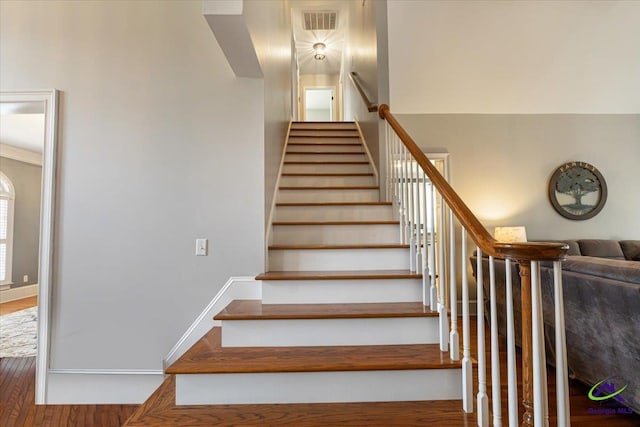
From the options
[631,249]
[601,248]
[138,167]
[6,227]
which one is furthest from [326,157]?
[6,227]

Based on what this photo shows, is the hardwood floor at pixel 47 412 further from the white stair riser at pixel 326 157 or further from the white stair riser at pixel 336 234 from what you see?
the white stair riser at pixel 326 157

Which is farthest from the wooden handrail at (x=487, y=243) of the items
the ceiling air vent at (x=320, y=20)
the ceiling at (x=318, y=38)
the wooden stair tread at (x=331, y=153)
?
the ceiling air vent at (x=320, y=20)

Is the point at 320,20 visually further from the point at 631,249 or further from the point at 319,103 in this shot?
the point at 631,249

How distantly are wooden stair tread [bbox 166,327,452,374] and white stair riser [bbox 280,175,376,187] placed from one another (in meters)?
1.91

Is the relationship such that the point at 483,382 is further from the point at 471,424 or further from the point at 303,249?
the point at 303,249

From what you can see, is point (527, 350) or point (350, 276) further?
point (350, 276)

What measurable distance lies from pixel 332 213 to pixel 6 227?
19.2 ft

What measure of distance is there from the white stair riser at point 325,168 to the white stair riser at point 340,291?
1.78m

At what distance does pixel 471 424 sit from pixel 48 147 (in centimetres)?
296

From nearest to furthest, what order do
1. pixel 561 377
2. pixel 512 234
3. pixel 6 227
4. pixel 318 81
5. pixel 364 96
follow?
pixel 561 377, pixel 512 234, pixel 364 96, pixel 6 227, pixel 318 81

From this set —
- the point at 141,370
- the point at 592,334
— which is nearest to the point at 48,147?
the point at 141,370

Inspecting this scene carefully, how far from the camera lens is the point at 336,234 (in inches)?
105

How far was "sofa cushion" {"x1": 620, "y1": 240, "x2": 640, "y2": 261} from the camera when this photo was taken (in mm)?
3895

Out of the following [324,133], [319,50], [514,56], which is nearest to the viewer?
[514,56]
